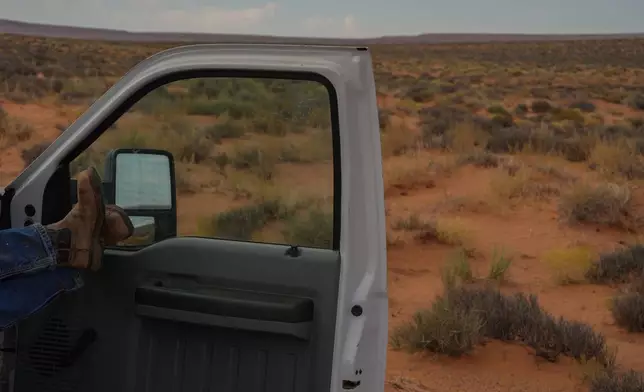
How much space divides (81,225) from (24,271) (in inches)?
9.6

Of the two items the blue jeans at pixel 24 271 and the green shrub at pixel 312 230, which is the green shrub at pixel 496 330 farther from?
the blue jeans at pixel 24 271

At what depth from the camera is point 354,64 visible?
8.45 feet

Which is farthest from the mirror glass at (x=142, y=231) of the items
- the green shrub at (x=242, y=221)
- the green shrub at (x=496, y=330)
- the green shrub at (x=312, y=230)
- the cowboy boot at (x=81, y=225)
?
the green shrub at (x=496, y=330)

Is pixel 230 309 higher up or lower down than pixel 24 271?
lower down

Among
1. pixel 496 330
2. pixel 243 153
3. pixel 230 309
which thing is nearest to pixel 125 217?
pixel 230 309

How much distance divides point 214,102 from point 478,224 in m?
10.1

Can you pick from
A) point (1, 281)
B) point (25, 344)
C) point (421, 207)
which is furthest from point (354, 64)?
point (421, 207)

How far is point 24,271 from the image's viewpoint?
9.19ft

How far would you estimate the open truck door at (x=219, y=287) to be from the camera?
8.12 ft

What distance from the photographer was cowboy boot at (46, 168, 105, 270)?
9.43 ft

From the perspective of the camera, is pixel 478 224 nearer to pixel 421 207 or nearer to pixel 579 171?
pixel 421 207

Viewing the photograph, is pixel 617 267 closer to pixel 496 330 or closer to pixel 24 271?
pixel 496 330

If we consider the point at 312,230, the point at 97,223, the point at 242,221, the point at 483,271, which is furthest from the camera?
the point at 483,271

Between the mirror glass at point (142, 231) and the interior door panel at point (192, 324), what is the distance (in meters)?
0.08
